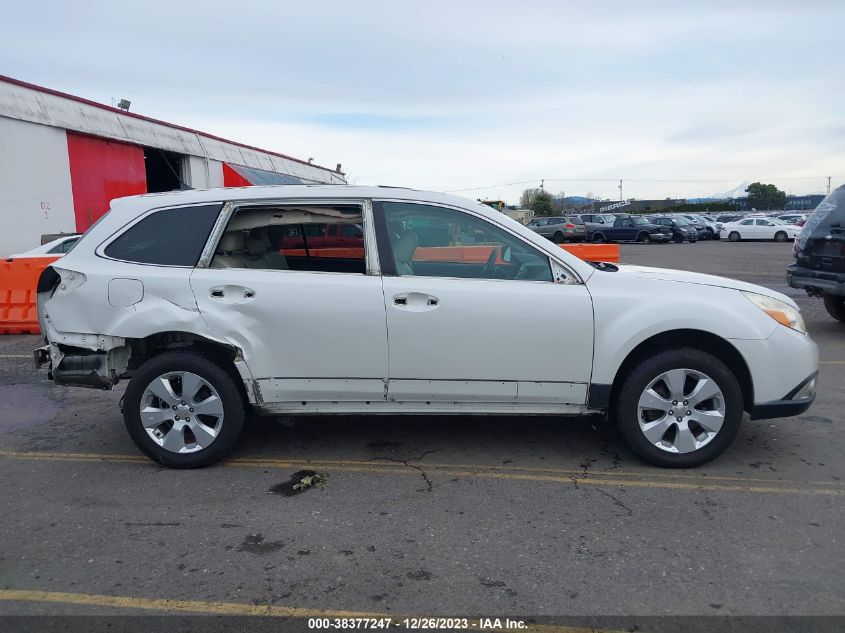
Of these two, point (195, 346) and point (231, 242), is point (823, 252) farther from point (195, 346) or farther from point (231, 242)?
point (195, 346)

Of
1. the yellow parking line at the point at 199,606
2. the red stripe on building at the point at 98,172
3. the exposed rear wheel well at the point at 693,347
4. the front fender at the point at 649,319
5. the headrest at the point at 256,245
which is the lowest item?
the yellow parking line at the point at 199,606

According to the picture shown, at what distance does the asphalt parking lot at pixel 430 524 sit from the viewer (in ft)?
10.2

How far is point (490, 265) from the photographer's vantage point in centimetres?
454

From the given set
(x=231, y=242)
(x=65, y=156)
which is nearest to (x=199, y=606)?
(x=231, y=242)

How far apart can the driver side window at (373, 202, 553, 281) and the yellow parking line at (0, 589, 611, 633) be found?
7.14ft

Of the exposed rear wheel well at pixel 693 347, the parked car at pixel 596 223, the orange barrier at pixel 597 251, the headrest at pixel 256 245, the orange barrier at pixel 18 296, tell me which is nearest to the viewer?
the exposed rear wheel well at pixel 693 347

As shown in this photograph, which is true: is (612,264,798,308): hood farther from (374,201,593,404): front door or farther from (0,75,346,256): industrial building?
(0,75,346,256): industrial building

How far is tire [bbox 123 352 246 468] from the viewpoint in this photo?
4.48m

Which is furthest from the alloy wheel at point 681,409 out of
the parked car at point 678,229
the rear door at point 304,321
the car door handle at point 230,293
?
the parked car at point 678,229

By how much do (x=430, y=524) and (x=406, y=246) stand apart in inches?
71.1

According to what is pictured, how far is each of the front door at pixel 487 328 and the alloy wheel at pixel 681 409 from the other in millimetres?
448

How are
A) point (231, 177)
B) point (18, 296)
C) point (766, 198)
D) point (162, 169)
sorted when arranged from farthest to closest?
point (766, 198) → point (231, 177) → point (162, 169) → point (18, 296)

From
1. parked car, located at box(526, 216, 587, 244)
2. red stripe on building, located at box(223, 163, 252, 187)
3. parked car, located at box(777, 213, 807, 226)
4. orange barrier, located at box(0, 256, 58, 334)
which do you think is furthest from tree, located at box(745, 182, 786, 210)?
orange barrier, located at box(0, 256, 58, 334)

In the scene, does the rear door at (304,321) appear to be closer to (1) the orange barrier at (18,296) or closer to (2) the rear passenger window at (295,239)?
(2) the rear passenger window at (295,239)
